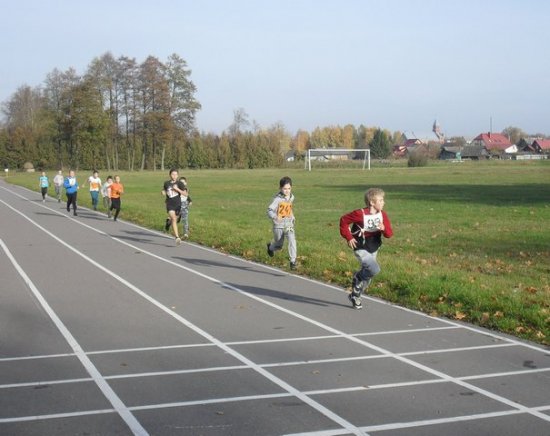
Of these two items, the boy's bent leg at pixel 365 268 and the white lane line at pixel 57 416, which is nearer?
the white lane line at pixel 57 416

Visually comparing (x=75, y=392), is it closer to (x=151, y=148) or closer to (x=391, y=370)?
(x=391, y=370)

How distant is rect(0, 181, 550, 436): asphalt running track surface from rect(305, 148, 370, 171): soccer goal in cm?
9799

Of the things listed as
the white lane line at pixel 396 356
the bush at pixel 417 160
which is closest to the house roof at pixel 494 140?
the bush at pixel 417 160

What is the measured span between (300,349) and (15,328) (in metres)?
3.40

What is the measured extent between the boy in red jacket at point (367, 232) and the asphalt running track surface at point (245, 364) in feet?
1.45

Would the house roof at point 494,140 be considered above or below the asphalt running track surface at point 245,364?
above

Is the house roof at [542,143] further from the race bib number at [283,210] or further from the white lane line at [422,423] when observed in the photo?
the white lane line at [422,423]

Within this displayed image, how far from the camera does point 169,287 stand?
11922mm

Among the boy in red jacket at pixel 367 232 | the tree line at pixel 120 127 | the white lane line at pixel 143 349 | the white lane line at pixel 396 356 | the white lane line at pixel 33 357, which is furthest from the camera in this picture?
the tree line at pixel 120 127

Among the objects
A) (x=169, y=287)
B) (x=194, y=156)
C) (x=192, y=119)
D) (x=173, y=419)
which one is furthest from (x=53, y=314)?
(x=194, y=156)

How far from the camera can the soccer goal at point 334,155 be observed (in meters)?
113

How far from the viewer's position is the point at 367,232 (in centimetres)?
1001

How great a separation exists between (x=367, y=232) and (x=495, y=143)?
189272 millimetres

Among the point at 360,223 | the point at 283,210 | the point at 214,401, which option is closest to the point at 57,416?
the point at 214,401
